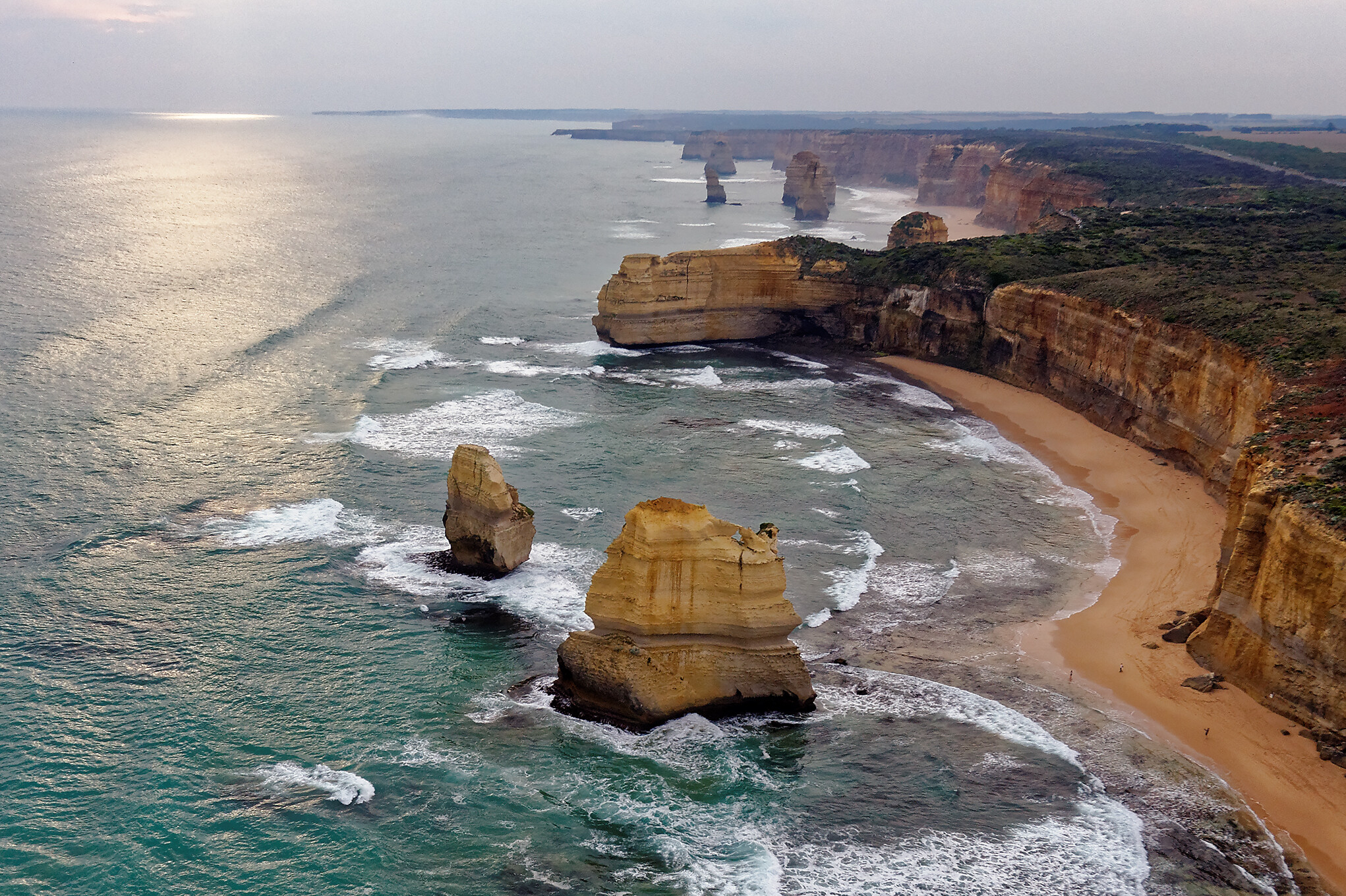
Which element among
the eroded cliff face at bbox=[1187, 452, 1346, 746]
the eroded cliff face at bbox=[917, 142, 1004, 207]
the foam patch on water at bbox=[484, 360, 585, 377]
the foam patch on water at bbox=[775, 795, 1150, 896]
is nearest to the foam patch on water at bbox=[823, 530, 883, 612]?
the eroded cliff face at bbox=[1187, 452, 1346, 746]

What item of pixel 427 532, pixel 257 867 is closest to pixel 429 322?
pixel 427 532

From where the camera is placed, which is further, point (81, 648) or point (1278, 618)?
point (81, 648)

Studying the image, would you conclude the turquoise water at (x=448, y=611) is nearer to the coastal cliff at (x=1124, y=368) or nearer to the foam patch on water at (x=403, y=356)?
the foam patch on water at (x=403, y=356)

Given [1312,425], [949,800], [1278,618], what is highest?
→ [1312,425]

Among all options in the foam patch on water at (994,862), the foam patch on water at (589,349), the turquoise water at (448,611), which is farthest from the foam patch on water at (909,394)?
the foam patch on water at (994,862)

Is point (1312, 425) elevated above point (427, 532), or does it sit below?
above

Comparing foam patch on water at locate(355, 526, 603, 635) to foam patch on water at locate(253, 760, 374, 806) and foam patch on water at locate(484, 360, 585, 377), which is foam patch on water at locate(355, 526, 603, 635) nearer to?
foam patch on water at locate(253, 760, 374, 806)

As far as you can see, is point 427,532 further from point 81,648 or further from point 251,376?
point 251,376
